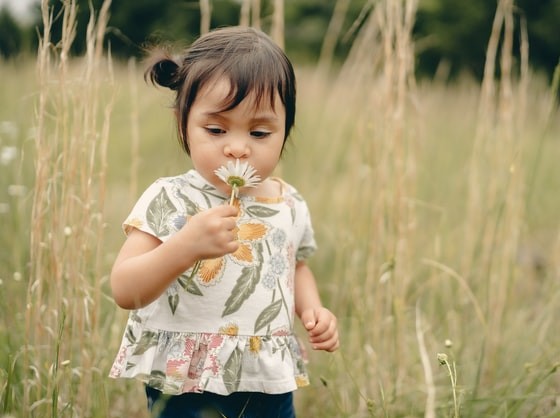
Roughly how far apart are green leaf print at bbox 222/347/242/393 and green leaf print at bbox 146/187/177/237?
27cm

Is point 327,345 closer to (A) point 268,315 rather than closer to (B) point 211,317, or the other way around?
(A) point 268,315

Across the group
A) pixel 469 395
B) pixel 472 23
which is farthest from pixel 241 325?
pixel 472 23

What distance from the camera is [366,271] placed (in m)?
2.46

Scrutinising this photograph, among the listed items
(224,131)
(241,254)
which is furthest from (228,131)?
(241,254)

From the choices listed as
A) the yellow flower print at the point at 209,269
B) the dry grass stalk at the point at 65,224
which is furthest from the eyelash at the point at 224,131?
the dry grass stalk at the point at 65,224

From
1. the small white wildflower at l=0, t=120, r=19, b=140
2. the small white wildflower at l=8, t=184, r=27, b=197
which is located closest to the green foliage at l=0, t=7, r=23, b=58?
the small white wildflower at l=0, t=120, r=19, b=140

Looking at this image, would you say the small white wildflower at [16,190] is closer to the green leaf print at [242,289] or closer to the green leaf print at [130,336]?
the green leaf print at [130,336]

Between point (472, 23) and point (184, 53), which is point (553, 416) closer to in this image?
point (184, 53)

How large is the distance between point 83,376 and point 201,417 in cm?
38

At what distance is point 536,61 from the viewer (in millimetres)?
14414

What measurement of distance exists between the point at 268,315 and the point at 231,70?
47cm

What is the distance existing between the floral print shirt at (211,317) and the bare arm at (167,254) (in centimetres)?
6

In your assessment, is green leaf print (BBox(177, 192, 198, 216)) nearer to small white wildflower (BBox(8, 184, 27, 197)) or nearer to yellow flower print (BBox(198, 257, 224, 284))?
yellow flower print (BBox(198, 257, 224, 284))

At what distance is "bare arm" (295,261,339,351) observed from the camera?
4.81ft
